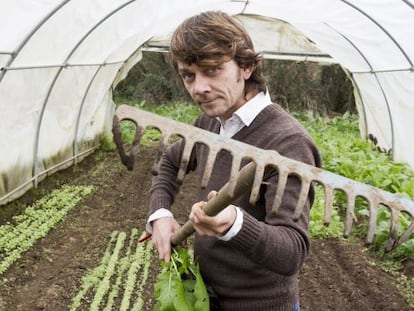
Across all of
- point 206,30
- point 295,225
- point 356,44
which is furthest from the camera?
point 356,44

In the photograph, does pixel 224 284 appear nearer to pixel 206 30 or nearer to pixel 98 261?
pixel 206 30

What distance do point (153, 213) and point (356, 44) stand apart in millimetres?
6666

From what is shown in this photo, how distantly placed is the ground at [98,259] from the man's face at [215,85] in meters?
2.93

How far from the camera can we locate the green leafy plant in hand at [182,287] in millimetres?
1819

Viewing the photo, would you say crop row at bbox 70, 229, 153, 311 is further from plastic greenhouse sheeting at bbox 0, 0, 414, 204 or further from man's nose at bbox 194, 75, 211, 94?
man's nose at bbox 194, 75, 211, 94

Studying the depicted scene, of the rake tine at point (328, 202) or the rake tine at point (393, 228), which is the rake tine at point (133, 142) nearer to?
the rake tine at point (328, 202)

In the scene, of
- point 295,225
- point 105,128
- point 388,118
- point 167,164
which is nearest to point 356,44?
point 388,118

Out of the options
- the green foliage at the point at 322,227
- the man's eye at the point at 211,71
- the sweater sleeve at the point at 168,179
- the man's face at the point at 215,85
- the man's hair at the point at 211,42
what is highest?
the man's hair at the point at 211,42

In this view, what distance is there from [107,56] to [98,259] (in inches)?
152

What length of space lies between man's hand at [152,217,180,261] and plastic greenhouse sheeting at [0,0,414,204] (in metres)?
2.70

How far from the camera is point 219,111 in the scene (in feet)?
5.48

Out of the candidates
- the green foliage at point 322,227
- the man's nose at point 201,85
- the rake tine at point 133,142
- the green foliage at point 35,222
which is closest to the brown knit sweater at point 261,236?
the man's nose at point 201,85

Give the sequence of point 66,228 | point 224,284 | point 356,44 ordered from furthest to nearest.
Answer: point 356,44 → point 66,228 → point 224,284

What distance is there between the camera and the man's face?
5.39 ft
